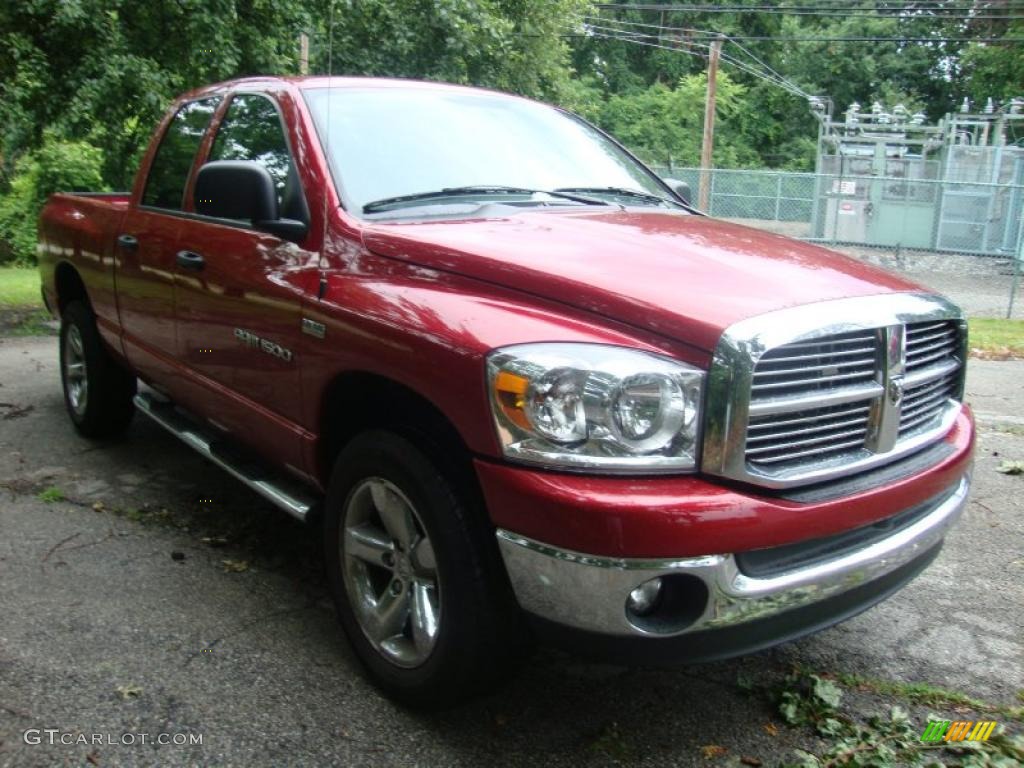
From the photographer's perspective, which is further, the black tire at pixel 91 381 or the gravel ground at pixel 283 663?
the black tire at pixel 91 381

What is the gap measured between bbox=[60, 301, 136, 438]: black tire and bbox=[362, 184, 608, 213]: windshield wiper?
252 cm

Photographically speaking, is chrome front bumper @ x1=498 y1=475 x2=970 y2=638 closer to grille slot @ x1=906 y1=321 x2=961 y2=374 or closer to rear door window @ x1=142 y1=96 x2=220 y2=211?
grille slot @ x1=906 y1=321 x2=961 y2=374

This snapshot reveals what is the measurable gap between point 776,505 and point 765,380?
1.00 ft

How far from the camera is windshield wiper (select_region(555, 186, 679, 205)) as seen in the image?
3629 millimetres

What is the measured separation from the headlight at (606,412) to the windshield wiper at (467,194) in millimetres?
1161

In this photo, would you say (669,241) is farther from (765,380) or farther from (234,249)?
(234,249)

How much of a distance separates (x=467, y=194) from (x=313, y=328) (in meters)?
0.78

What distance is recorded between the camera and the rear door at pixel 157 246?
408 cm

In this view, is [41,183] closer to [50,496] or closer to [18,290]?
[18,290]

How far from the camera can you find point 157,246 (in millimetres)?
4141

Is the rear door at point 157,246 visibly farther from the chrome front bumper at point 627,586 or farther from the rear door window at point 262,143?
the chrome front bumper at point 627,586

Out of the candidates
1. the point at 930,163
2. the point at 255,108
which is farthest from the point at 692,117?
the point at 255,108

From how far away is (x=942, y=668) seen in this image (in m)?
3.12

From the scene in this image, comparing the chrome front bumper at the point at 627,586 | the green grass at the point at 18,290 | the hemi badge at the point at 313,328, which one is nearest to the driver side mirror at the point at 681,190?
the hemi badge at the point at 313,328
